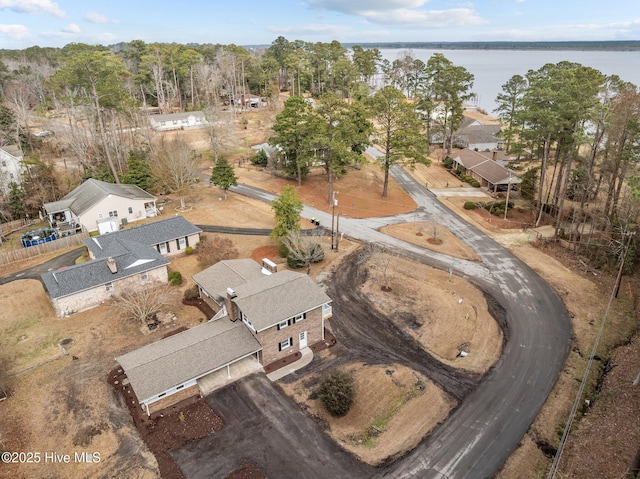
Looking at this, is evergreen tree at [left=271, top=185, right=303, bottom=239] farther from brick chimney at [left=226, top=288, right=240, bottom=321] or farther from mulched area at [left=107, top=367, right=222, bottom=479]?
mulched area at [left=107, top=367, right=222, bottom=479]

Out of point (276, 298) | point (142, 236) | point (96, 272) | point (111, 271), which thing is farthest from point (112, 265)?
point (276, 298)

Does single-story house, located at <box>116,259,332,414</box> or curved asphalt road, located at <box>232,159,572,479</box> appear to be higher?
single-story house, located at <box>116,259,332,414</box>

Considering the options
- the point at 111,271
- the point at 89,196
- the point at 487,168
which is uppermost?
the point at 89,196

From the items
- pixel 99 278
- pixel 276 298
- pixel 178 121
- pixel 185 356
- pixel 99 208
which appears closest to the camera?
pixel 185 356

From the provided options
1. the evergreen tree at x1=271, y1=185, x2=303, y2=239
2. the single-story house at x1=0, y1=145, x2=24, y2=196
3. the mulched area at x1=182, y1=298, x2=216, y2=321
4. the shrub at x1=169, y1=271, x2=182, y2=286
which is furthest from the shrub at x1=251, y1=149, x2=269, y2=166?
the mulched area at x1=182, y1=298, x2=216, y2=321

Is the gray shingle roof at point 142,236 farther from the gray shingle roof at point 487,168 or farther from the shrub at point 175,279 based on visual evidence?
the gray shingle roof at point 487,168

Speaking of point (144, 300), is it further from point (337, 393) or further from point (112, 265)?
point (337, 393)
